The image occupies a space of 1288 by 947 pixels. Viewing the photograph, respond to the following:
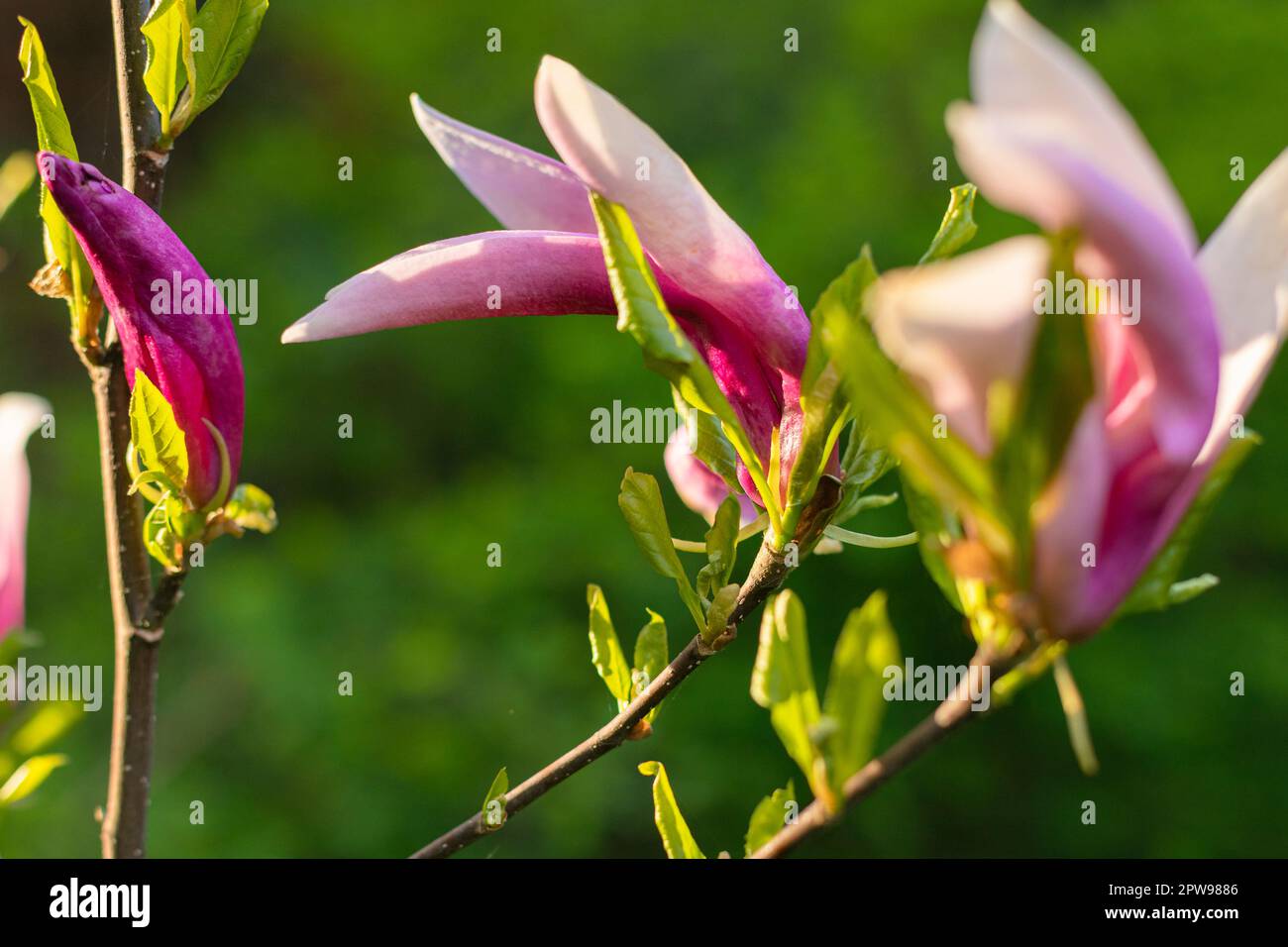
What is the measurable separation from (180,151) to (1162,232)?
104 inches

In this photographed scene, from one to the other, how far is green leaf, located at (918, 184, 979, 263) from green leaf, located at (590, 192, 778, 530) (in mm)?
84

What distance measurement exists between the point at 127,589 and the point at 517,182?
0.25 m

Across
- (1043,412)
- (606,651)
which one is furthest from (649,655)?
(1043,412)

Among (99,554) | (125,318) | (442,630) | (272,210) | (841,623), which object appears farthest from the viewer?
(272,210)

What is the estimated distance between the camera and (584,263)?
43 centimetres

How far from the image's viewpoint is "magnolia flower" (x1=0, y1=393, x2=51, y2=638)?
59 cm

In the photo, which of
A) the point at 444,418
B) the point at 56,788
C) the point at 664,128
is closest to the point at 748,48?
the point at 664,128

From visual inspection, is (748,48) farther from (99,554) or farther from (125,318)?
(125,318)

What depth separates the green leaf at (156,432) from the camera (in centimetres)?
47

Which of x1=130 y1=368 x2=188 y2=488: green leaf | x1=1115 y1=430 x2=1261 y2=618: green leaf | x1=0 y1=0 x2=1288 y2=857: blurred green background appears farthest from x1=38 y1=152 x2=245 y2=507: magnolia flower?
x1=0 y1=0 x2=1288 y2=857: blurred green background

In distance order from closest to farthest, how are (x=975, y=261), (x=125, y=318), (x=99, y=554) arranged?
(x=975, y=261)
(x=125, y=318)
(x=99, y=554)

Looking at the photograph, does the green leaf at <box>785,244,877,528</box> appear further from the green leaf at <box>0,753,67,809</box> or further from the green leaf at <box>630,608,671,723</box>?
the green leaf at <box>0,753,67,809</box>

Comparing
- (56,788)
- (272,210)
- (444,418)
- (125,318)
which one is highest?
(272,210)

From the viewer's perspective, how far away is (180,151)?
8.71ft
